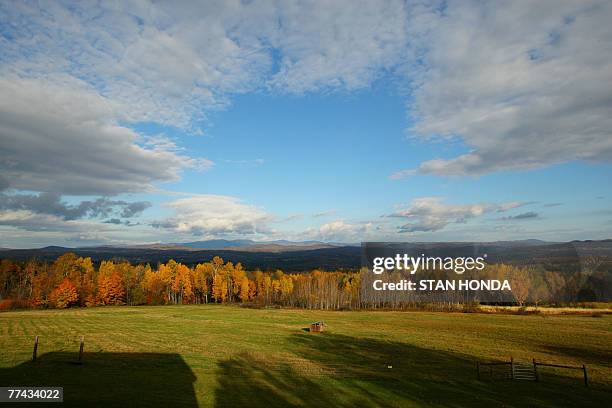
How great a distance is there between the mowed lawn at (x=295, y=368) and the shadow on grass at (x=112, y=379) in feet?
0.20

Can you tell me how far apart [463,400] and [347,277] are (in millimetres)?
120961

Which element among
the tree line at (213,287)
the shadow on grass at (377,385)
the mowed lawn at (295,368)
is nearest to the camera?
the shadow on grass at (377,385)

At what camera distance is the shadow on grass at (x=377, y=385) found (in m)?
22.0

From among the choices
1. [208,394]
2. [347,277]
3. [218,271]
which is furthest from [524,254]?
[208,394]

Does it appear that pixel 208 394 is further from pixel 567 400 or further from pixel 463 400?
pixel 567 400

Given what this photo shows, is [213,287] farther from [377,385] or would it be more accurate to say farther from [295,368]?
[377,385]

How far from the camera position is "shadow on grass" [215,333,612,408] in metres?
22.0

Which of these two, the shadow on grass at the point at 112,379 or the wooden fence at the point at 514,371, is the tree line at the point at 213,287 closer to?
the wooden fence at the point at 514,371

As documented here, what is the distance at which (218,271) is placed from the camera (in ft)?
459

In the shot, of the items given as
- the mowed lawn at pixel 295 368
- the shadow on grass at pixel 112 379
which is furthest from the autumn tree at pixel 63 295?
the shadow on grass at pixel 112 379

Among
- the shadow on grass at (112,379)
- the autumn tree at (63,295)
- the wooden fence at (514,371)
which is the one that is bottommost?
the autumn tree at (63,295)

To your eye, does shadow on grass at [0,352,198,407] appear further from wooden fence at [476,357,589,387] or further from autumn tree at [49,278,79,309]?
autumn tree at [49,278,79,309]

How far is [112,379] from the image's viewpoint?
81.0ft

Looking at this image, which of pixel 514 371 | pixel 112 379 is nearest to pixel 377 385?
pixel 514 371
